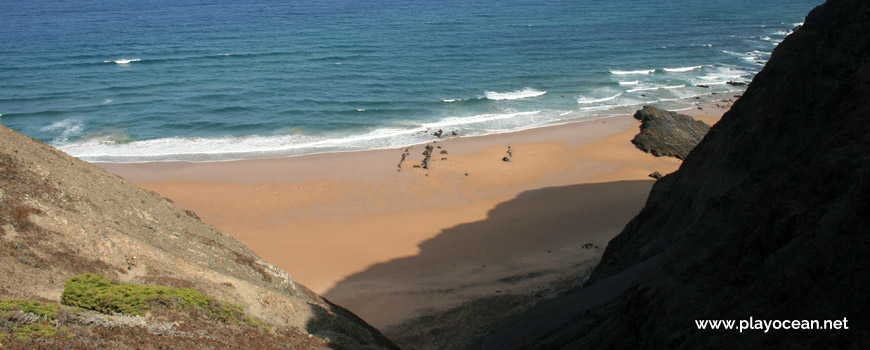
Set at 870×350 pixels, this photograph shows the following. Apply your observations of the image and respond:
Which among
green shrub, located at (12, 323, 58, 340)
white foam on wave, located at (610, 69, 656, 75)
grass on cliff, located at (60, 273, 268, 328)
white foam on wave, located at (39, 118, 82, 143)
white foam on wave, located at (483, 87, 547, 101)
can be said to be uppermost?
green shrub, located at (12, 323, 58, 340)

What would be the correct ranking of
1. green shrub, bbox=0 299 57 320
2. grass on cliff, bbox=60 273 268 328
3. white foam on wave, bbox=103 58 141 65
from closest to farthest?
1. green shrub, bbox=0 299 57 320
2. grass on cliff, bbox=60 273 268 328
3. white foam on wave, bbox=103 58 141 65

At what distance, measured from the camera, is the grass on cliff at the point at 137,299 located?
7.79m

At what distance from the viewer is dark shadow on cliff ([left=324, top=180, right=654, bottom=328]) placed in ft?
50.4

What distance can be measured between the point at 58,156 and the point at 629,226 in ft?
40.8

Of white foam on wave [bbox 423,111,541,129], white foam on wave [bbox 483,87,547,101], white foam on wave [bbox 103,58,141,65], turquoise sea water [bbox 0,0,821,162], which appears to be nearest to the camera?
turquoise sea water [bbox 0,0,821,162]

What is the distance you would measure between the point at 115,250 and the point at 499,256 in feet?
37.0

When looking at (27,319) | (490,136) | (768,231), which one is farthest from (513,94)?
(27,319)

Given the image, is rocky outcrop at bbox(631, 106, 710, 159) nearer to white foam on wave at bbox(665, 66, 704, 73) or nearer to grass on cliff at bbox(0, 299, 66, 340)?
white foam on wave at bbox(665, 66, 704, 73)

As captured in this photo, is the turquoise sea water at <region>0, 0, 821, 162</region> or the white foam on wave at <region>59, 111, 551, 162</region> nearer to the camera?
the white foam on wave at <region>59, 111, 551, 162</region>

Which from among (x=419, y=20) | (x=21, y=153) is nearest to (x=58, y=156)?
(x=21, y=153)

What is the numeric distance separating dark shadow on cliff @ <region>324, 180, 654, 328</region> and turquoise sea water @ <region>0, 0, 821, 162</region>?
12.0 meters

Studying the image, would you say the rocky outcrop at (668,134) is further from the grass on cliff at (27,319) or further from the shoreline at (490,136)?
the grass on cliff at (27,319)

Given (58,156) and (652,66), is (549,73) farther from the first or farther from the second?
(58,156)

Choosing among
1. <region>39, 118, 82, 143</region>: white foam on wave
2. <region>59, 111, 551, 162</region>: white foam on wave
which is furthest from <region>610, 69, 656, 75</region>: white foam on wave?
<region>39, 118, 82, 143</region>: white foam on wave
